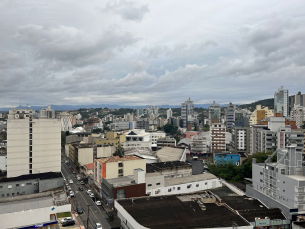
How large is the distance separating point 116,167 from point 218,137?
2938 centimetres

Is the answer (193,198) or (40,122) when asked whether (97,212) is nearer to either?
(193,198)

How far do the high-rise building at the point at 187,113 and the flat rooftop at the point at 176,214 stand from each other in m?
83.5

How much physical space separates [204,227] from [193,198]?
17.9ft

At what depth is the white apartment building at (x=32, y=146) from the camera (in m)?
26.5

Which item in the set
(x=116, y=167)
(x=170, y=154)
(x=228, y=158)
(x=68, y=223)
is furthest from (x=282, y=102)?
(x=68, y=223)

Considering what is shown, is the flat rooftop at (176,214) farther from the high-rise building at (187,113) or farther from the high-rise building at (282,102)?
the high-rise building at (282,102)

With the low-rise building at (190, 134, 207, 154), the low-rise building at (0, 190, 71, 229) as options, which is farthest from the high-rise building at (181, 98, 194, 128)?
the low-rise building at (0, 190, 71, 229)

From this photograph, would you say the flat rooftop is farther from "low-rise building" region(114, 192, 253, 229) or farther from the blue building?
the blue building

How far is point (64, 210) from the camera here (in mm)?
18125

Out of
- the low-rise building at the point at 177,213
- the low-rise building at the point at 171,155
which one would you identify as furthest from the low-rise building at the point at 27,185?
the low-rise building at the point at 171,155

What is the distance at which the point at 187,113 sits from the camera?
10800cm

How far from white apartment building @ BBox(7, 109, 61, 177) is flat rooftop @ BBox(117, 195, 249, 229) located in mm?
12897

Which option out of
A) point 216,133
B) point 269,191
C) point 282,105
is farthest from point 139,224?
point 282,105

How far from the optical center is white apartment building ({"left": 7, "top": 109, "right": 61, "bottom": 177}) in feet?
87.0
